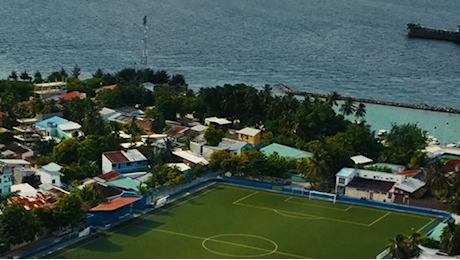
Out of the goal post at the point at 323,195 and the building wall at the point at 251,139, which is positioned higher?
the building wall at the point at 251,139

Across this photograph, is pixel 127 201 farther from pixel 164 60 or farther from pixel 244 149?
pixel 164 60

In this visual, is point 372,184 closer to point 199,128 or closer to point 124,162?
point 124,162

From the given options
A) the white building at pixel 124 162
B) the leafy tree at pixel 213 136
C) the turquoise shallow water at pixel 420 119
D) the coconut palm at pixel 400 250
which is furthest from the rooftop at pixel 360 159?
the coconut palm at pixel 400 250

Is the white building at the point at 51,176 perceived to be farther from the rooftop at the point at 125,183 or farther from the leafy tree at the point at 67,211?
the leafy tree at the point at 67,211

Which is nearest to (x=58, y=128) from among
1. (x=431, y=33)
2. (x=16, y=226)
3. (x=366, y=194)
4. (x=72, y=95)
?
(x=72, y=95)

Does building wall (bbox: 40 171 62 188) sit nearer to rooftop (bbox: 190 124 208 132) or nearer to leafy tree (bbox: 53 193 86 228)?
leafy tree (bbox: 53 193 86 228)

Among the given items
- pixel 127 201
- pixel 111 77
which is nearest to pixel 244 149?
pixel 127 201
